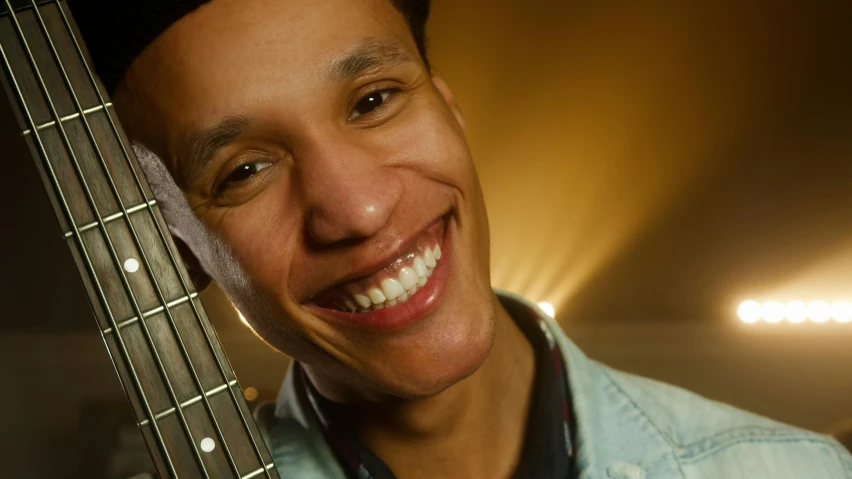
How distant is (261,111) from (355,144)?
0.29 feet

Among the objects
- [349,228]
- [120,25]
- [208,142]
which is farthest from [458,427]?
[120,25]

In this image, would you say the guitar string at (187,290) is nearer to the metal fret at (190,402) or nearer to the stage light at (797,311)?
the metal fret at (190,402)

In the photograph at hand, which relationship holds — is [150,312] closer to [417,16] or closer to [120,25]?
[120,25]

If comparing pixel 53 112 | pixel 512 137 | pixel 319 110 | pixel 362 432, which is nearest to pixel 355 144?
pixel 319 110

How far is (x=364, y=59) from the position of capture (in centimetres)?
66

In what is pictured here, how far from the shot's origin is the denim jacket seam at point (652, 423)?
868 mm

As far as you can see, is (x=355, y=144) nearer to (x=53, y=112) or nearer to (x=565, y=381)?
(x=53, y=112)

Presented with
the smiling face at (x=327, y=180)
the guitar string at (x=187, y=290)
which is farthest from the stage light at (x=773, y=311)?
the guitar string at (x=187, y=290)

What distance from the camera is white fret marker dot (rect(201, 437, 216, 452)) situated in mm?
556

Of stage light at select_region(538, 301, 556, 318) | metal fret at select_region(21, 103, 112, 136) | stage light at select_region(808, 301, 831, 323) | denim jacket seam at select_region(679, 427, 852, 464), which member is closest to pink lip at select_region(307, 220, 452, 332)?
metal fret at select_region(21, 103, 112, 136)

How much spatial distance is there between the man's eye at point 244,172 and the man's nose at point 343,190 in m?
0.05

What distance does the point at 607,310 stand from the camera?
128 centimetres

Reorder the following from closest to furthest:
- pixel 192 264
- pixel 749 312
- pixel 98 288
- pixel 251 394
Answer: pixel 98 288, pixel 192 264, pixel 749 312, pixel 251 394

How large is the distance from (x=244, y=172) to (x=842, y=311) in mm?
863
